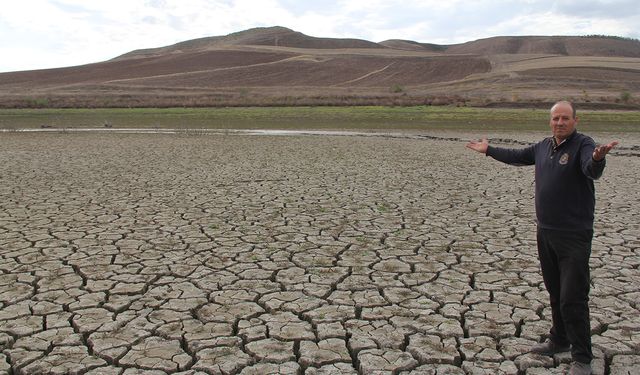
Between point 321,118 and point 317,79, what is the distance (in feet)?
144

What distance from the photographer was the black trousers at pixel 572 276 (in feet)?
11.3

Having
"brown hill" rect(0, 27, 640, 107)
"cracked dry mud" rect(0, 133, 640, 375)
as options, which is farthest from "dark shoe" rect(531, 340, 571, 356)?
"brown hill" rect(0, 27, 640, 107)

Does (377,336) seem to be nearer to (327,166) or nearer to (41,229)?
(41,229)

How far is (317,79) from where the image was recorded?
257 feet

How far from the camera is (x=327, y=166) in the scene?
14359 millimetres

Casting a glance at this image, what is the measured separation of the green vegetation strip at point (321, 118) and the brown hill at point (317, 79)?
5.14m

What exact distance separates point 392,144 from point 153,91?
5306 centimetres

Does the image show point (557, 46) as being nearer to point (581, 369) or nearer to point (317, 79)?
point (317, 79)

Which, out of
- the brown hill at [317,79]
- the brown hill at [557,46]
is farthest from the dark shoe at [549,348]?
the brown hill at [557,46]

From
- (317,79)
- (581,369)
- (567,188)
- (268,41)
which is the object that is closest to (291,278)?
(581,369)

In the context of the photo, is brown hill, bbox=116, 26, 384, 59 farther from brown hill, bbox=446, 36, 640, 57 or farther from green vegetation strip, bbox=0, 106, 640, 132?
green vegetation strip, bbox=0, 106, 640, 132

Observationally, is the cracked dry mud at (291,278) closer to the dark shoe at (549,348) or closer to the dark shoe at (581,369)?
the dark shoe at (549,348)

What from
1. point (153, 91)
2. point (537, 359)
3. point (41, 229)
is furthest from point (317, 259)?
point (153, 91)

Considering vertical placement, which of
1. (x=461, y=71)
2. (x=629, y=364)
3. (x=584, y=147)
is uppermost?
(x=461, y=71)
